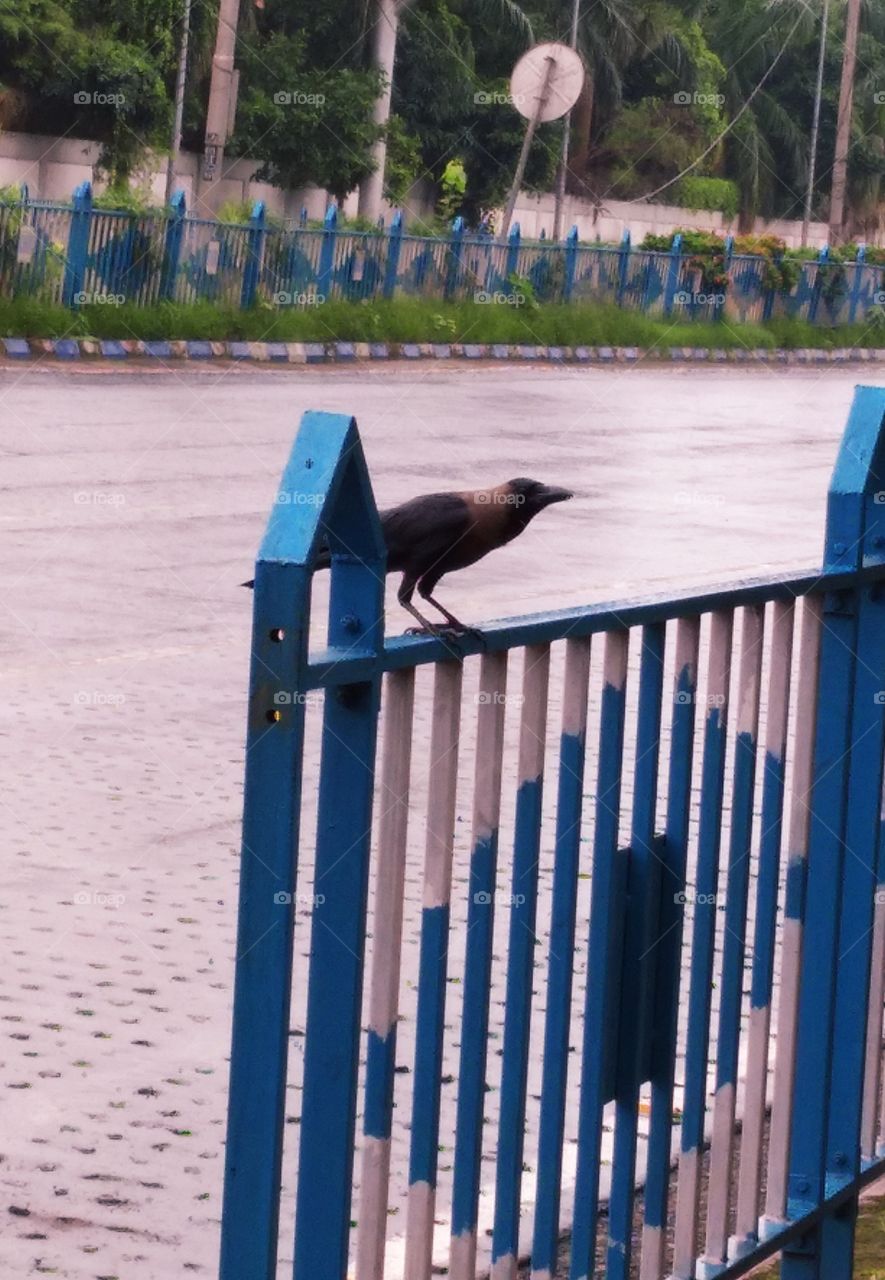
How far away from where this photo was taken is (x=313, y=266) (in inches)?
1105

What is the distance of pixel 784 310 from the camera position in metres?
39.9

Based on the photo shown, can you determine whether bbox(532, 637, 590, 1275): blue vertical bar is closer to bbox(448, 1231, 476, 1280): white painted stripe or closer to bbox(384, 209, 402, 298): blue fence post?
bbox(448, 1231, 476, 1280): white painted stripe

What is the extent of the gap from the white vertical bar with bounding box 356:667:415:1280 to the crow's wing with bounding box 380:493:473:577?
0.42m

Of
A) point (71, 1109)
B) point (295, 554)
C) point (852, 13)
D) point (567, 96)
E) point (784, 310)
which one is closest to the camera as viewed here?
point (295, 554)

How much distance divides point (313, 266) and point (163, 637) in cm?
1914

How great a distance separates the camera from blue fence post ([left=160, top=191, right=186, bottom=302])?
2539 centimetres

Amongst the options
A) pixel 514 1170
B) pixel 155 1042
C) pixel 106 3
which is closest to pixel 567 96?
pixel 106 3

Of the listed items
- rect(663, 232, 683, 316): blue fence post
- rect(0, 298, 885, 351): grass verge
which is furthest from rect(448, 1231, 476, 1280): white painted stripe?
rect(663, 232, 683, 316): blue fence post

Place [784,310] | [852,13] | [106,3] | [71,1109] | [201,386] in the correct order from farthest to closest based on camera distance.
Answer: [852,13], [106,3], [784,310], [201,386], [71,1109]

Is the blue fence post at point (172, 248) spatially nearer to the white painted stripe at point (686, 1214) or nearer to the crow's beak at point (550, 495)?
the crow's beak at point (550, 495)

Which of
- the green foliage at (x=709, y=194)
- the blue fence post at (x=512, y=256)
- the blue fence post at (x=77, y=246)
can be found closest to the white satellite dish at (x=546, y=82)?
the blue fence post at (x=512, y=256)

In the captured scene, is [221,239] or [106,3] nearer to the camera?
[221,239]

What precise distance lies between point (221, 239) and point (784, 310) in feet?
51.9

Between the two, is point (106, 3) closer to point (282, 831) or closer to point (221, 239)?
point (221, 239)
